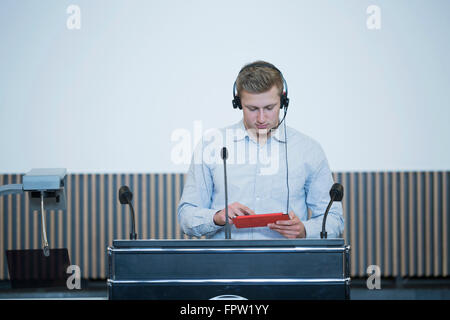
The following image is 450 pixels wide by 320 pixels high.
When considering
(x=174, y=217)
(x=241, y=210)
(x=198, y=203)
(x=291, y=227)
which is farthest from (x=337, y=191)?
(x=174, y=217)

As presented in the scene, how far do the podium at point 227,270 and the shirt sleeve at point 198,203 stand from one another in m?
0.63

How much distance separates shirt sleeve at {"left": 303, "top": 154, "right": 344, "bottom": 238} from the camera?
6.49ft

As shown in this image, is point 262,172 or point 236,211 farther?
point 262,172

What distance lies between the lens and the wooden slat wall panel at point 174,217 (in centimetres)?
422

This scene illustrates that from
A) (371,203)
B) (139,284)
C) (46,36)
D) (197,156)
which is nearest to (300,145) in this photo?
(197,156)

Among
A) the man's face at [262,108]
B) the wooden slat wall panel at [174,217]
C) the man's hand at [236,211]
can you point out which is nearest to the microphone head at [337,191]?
the man's hand at [236,211]

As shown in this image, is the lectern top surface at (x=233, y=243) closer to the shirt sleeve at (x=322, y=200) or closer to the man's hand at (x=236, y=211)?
the man's hand at (x=236, y=211)

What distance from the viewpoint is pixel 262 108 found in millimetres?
2074

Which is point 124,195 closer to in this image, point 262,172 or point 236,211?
point 236,211

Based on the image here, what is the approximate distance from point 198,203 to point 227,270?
830mm

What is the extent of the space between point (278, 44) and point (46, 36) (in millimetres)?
1818

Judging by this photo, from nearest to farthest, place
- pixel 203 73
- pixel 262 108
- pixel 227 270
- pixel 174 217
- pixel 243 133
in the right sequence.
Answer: pixel 227 270, pixel 262 108, pixel 243 133, pixel 203 73, pixel 174 217

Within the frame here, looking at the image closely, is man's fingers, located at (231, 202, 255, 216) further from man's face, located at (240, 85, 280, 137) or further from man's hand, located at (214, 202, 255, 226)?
man's face, located at (240, 85, 280, 137)

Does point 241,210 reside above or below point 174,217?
above
